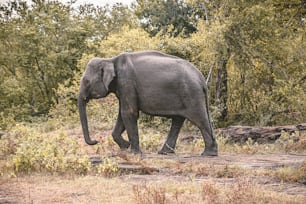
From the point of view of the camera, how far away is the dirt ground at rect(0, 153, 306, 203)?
22.1ft

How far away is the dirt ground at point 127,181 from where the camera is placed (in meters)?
6.73

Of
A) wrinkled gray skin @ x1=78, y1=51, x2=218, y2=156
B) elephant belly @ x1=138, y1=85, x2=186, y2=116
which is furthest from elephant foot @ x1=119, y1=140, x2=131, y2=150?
elephant belly @ x1=138, y1=85, x2=186, y2=116

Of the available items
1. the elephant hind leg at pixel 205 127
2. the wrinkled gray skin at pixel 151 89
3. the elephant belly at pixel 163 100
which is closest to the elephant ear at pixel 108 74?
the wrinkled gray skin at pixel 151 89

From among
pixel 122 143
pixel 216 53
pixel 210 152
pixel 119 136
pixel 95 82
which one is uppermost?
pixel 216 53

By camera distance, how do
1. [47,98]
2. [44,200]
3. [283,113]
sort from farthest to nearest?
[47,98]
[283,113]
[44,200]

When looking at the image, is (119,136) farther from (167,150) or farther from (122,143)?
(167,150)

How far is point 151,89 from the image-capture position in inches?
452

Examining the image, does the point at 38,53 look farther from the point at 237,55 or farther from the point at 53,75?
the point at 237,55

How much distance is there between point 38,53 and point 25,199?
27.0 meters

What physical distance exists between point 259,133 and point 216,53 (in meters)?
5.07

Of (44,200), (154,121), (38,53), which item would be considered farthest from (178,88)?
(38,53)

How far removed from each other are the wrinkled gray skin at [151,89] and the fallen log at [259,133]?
11.3 ft

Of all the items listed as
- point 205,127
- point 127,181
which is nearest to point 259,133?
point 205,127

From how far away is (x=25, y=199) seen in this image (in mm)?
6598
